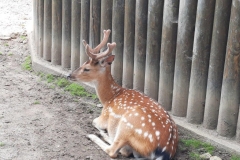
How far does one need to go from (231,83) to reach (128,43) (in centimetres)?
163

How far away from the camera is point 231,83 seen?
5316 millimetres

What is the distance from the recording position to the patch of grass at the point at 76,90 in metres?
6.99

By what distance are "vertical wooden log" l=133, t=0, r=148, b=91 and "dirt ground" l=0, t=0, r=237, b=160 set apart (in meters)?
0.63

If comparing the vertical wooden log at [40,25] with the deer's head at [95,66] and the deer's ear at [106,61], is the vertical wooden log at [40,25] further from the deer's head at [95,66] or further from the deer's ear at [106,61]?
the deer's ear at [106,61]

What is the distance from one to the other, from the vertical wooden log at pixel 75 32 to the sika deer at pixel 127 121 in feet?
3.68

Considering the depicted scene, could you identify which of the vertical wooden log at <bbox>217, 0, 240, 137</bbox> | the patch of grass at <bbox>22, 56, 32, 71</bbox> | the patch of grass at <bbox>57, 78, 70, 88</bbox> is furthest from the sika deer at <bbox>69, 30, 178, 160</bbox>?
the patch of grass at <bbox>22, 56, 32, 71</bbox>

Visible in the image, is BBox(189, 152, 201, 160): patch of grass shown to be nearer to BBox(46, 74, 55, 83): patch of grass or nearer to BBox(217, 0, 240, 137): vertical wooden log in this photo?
BBox(217, 0, 240, 137): vertical wooden log

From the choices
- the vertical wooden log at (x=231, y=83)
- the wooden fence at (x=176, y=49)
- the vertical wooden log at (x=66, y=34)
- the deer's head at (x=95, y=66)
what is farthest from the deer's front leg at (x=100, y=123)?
the vertical wooden log at (x=66, y=34)

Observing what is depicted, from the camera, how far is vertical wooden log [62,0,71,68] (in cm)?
741

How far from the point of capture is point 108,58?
19.6 ft

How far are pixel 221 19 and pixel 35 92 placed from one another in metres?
2.89

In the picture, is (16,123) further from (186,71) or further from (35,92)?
(186,71)

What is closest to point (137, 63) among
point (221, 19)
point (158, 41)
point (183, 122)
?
point (158, 41)

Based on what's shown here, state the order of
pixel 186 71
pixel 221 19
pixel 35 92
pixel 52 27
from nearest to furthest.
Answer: pixel 221 19 → pixel 186 71 → pixel 35 92 → pixel 52 27
